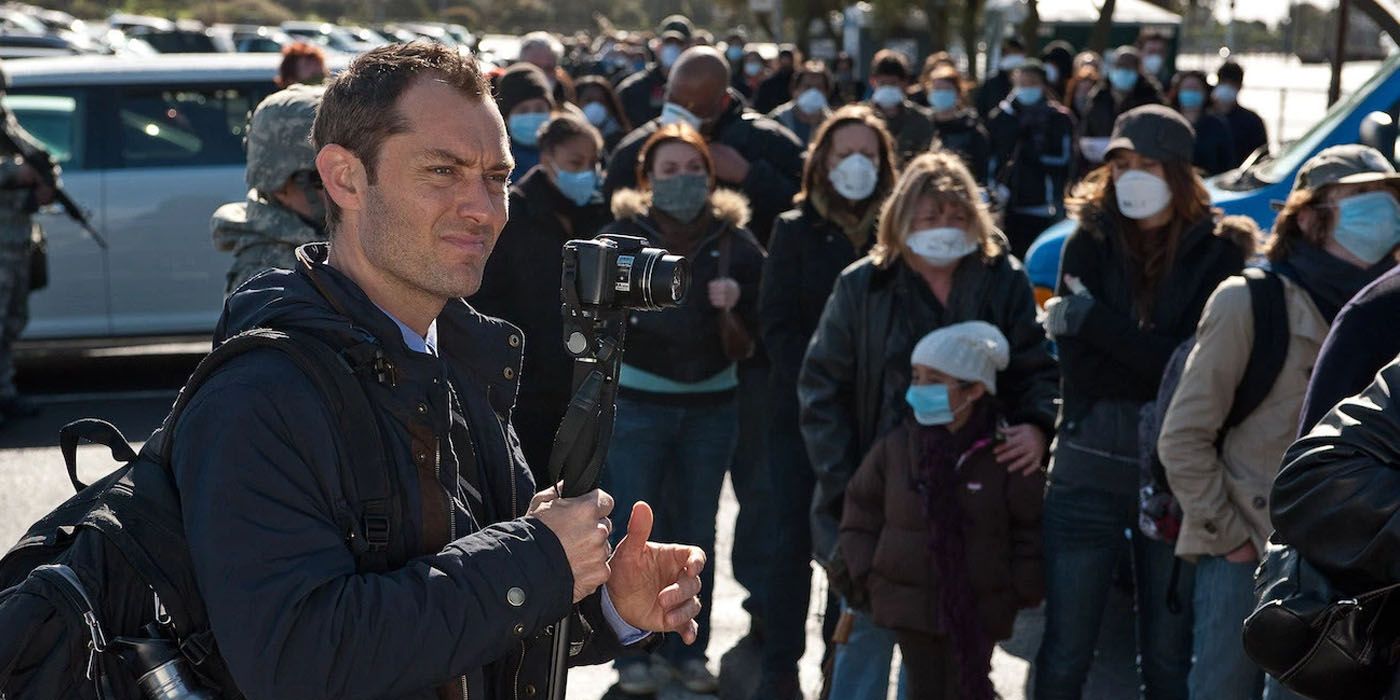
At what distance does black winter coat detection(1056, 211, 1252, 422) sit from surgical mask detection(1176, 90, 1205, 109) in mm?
8899

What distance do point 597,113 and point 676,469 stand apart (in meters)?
6.05

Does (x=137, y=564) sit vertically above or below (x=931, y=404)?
above

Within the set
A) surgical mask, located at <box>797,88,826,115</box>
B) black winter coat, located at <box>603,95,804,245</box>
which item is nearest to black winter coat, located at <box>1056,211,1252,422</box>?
black winter coat, located at <box>603,95,804,245</box>

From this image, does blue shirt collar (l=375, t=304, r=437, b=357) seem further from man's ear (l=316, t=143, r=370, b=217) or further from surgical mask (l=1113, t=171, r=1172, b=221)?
surgical mask (l=1113, t=171, r=1172, b=221)

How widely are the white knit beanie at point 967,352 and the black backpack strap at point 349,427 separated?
2682 mm

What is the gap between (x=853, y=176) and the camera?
568cm

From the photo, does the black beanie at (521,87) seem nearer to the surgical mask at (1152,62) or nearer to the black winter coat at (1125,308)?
the black winter coat at (1125,308)

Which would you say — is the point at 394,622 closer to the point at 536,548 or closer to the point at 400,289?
the point at 536,548

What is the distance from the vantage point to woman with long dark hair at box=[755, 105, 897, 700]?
552cm

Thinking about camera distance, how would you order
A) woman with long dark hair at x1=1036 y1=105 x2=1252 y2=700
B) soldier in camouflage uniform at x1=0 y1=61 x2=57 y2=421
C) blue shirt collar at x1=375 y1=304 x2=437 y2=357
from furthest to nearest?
soldier in camouflage uniform at x1=0 y1=61 x2=57 y2=421, woman with long dark hair at x1=1036 y1=105 x2=1252 y2=700, blue shirt collar at x1=375 y1=304 x2=437 y2=357

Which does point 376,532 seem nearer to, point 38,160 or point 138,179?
point 38,160

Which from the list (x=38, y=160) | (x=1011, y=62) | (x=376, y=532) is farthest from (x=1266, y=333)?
(x=1011, y=62)

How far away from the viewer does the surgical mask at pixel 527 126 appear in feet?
24.6

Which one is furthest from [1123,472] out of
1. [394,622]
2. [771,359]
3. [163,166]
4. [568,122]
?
[163,166]
